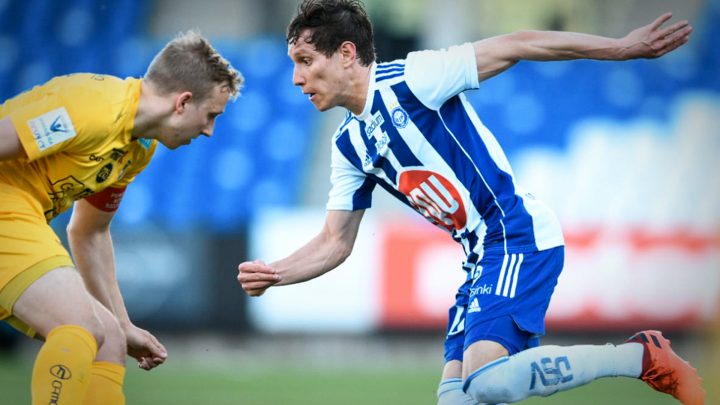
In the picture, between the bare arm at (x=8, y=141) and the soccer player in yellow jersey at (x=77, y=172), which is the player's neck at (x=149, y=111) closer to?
the soccer player in yellow jersey at (x=77, y=172)

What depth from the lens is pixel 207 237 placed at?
11.4 meters

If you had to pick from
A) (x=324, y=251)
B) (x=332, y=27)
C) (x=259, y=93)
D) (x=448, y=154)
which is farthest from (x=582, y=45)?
(x=259, y=93)

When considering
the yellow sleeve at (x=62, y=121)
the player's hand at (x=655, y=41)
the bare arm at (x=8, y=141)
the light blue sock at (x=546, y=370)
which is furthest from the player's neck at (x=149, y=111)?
the player's hand at (x=655, y=41)

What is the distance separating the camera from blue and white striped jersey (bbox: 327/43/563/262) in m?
4.90

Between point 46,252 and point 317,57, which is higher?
point 317,57

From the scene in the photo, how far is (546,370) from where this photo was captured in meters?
4.70

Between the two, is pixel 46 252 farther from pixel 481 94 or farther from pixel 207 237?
pixel 481 94

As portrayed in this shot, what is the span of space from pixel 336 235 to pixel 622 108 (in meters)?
7.38

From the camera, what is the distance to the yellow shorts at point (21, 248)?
4434 millimetres

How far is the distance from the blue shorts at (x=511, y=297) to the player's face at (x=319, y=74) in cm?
101

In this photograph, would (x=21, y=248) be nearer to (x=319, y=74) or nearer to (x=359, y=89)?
(x=319, y=74)

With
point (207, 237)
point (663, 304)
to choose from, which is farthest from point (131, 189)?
point (663, 304)

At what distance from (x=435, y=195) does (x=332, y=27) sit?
2.97ft

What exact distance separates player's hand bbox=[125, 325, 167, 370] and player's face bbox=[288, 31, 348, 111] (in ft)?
4.55
